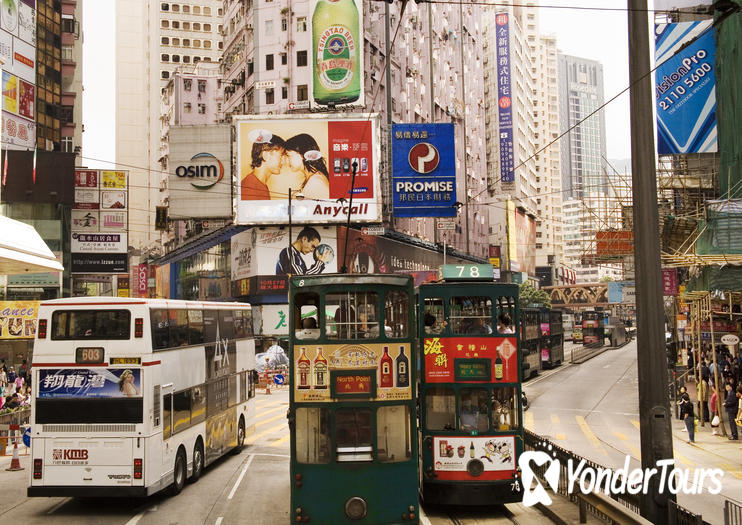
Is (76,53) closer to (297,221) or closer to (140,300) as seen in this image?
(297,221)

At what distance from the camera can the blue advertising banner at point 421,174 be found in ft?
123

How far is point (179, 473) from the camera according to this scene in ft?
53.7

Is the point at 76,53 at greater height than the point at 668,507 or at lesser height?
greater

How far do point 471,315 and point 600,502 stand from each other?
443 cm

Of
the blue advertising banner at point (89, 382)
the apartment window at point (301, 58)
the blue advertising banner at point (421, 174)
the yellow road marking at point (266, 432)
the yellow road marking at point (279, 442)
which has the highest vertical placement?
the apartment window at point (301, 58)

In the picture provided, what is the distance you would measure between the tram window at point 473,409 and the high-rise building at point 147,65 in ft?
354

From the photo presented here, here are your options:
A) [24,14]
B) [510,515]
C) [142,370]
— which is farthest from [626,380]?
[24,14]

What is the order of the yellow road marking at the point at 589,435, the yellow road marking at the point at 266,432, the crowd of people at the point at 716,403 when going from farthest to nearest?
1. the yellow road marking at the point at 266,432
2. the crowd of people at the point at 716,403
3. the yellow road marking at the point at 589,435

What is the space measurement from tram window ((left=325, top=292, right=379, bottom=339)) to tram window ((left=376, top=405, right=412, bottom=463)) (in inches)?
51.5

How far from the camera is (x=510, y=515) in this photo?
1420cm

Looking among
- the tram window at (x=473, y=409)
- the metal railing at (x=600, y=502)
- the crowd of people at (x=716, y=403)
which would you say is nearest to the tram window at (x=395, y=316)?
the tram window at (x=473, y=409)

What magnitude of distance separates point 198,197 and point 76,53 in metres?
27.0

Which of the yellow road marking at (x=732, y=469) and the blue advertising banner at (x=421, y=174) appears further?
the blue advertising banner at (x=421, y=174)

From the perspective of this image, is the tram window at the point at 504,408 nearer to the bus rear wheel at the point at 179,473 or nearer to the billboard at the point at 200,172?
the bus rear wheel at the point at 179,473
